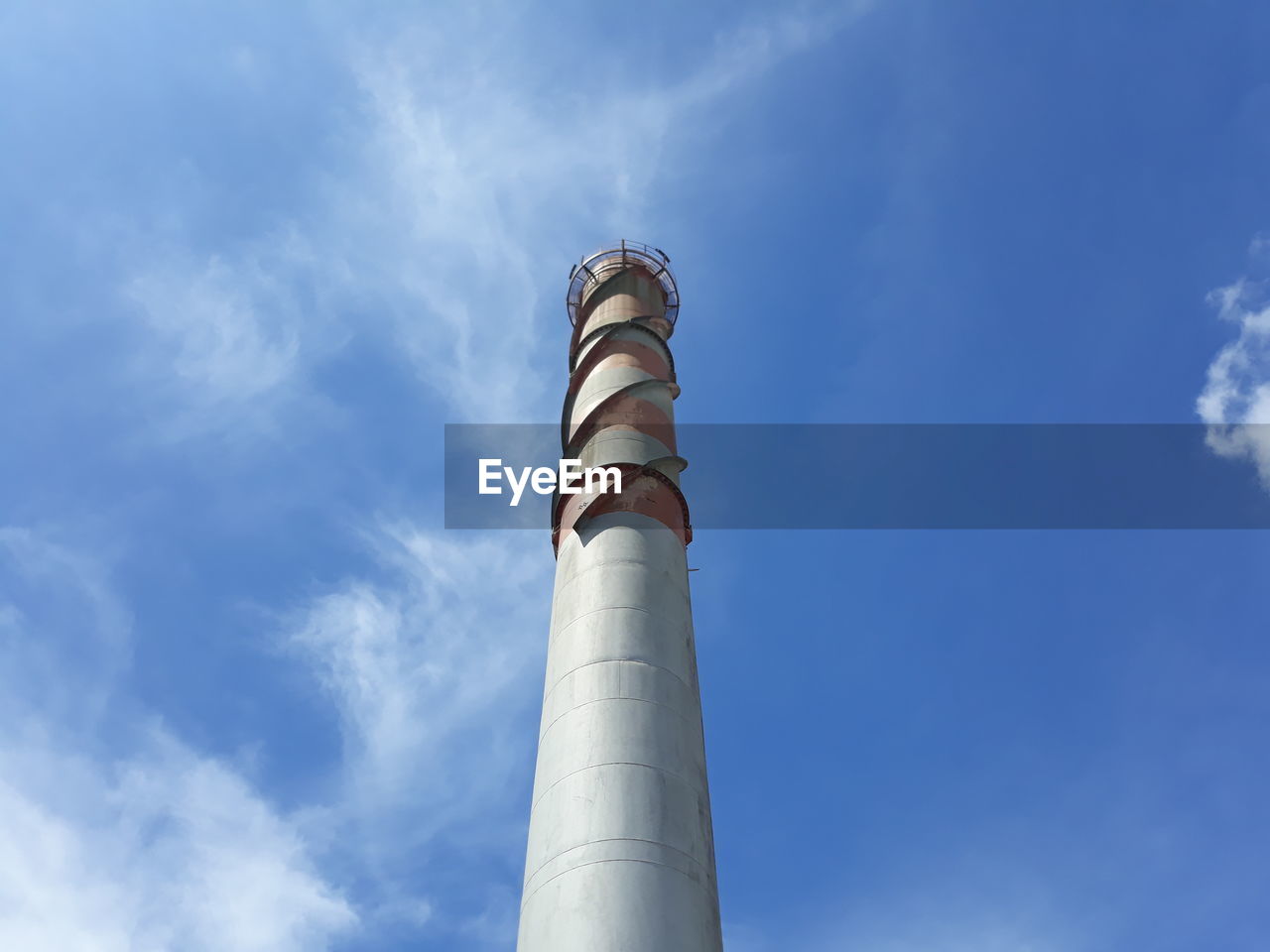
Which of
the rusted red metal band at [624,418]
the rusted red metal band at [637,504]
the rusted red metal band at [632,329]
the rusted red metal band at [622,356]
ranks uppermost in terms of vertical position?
the rusted red metal band at [632,329]

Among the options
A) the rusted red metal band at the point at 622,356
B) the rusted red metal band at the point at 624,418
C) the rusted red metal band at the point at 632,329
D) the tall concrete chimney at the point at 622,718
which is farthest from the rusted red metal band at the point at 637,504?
the rusted red metal band at the point at 632,329

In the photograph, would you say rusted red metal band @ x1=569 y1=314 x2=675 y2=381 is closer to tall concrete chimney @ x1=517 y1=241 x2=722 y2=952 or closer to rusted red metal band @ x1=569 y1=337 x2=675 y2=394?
rusted red metal band @ x1=569 y1=337 x2=675 y2=394

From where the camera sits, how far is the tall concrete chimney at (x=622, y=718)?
14547 mm

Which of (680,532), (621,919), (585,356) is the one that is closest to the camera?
(621,919)

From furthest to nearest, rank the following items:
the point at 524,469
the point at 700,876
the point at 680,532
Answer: the point at 524,469 < the point at 680,532 < the point at 700,876

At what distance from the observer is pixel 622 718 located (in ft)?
54.8

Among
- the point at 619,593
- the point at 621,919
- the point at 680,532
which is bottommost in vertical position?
the point at 621,919

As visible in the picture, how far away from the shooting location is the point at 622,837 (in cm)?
1502

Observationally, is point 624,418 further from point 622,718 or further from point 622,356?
point 622,718

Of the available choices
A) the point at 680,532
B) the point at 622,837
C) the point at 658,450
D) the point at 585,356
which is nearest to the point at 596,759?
the point at 622,837

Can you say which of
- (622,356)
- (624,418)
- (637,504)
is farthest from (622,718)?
(622,356)

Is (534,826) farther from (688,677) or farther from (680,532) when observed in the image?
(680,532)

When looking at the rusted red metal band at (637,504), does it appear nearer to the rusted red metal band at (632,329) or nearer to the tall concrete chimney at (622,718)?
the tall concrete chimney at (622,718)

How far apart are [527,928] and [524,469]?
12.2m
